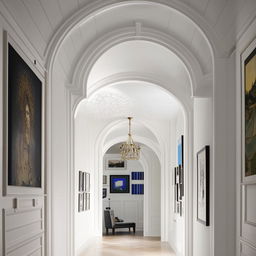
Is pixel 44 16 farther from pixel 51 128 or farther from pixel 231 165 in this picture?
pixel 231 165

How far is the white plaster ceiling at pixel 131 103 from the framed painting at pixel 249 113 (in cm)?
566

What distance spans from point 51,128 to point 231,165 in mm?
1967

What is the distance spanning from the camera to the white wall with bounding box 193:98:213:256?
6.41 meters

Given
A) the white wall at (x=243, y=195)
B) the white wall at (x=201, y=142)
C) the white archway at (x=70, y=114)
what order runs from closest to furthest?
the white wall at (x=243, y=195) < the white archway at (x=70, y=114) < the white wall at (x=201, y=142)

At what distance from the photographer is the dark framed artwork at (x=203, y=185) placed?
248 inches

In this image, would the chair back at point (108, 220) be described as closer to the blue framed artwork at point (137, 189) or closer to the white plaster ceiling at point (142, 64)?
the blue framed artwork at point (137, 189)

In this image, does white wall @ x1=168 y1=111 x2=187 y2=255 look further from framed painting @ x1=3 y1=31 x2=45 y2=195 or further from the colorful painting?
the colorful painting

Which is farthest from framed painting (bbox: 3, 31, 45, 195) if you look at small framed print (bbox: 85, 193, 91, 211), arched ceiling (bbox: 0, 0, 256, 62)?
small framed print (bbox: 85, 193, 91, 211)

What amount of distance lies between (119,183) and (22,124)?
19.7m

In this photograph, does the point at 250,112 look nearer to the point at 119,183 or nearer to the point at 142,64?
the point at 142,64

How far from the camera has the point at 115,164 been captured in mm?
23594

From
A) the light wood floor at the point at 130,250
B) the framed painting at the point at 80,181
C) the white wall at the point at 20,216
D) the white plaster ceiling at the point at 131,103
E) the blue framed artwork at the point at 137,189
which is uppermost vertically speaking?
the white plaster ceiling at the point at 131,103

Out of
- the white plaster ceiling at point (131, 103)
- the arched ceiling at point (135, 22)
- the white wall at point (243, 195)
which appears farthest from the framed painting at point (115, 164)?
the white wall at point (243, 195)

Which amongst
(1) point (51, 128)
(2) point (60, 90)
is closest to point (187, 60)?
(2) point (60, 90)
